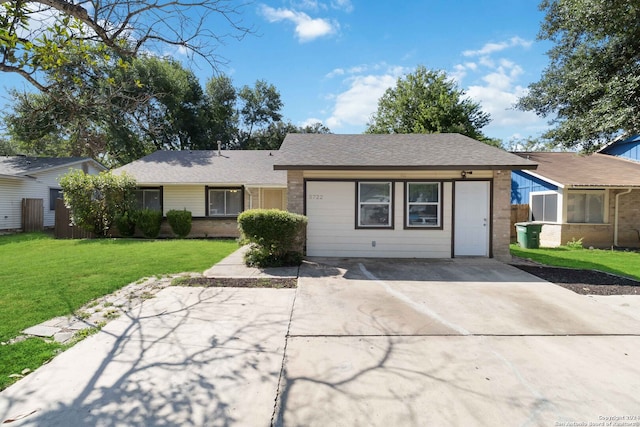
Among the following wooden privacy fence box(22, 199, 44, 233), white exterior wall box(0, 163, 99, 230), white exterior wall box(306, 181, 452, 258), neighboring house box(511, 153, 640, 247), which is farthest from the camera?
wooden privacy fence box(22, 199, 44, 233)

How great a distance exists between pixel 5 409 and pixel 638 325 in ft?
23.8

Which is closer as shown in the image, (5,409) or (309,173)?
(5,409)

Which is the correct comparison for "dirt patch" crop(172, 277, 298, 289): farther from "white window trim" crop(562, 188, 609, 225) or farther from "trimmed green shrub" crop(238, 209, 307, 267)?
"white window trim" crop(562, 188, 609, 225)

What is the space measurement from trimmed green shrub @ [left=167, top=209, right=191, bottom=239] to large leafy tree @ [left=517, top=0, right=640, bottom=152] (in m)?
16.7

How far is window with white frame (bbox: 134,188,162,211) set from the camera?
15.3 metres

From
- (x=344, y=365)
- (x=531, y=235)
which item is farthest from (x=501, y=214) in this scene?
(x=344, y=365)

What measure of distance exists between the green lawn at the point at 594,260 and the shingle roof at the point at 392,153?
3.21 metres

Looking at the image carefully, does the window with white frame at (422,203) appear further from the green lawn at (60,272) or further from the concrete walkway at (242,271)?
the green lawn at (60,272)

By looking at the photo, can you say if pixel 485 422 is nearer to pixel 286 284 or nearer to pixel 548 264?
pixel 286 284

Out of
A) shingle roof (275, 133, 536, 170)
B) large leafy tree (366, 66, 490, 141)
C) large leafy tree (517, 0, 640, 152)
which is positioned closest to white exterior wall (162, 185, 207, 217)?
shingle roof (275, 133, 536, 170)

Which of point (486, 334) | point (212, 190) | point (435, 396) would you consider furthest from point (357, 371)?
point (212, 190)

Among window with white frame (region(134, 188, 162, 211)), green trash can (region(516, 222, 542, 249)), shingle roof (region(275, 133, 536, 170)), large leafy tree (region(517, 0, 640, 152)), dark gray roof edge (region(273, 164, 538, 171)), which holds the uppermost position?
large leafy tree (region(517, 0, 640, 152))

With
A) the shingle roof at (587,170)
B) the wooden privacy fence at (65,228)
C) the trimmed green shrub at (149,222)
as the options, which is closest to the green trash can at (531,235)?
the shingle roof at (587,170)

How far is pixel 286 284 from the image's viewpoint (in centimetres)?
639
